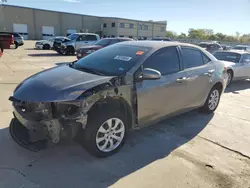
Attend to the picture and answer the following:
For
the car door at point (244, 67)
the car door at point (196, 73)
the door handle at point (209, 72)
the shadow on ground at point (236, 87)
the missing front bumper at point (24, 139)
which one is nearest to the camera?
the missing front bumper at point (24, 139)

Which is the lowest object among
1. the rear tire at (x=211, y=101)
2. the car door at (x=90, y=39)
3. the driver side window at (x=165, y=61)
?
the rear tire at (x=211, y=101)

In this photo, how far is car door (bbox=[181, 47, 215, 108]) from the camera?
425cm

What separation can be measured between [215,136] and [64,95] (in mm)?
2943

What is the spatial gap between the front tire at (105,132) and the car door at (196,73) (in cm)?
165

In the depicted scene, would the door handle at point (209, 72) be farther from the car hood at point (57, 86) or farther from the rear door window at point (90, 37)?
the rear door window at point (90, 37)

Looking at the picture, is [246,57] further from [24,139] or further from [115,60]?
[24,139]

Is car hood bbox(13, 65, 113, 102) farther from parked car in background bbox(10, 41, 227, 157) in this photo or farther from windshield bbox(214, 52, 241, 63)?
windshield bbox(214, 52, 241, 63)

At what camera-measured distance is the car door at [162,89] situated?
11.3ft

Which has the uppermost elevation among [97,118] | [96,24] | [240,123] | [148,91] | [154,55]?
[96,24]

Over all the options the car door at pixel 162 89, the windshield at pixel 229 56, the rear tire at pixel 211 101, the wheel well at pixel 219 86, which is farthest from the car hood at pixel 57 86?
the windshield at pixel 229 56

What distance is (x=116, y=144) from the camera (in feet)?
11.0

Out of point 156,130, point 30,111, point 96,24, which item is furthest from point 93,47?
point 96,24

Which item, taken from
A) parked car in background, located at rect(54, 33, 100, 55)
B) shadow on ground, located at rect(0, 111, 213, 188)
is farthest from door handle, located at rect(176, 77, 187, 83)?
parked car in background, located at rect(54, 33, 100, 55)

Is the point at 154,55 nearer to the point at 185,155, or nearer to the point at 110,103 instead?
the point at 110,103
